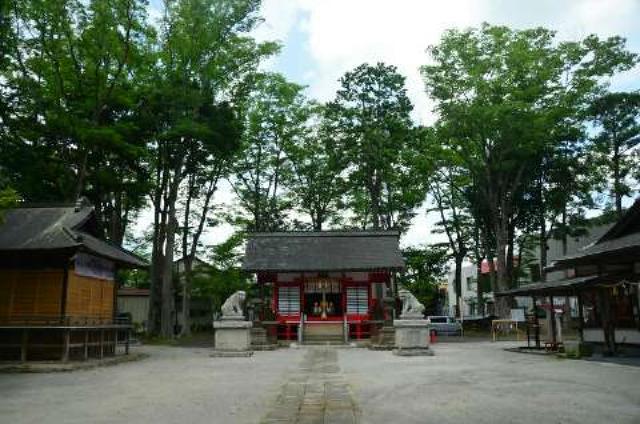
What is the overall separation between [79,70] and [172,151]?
26.6 feet

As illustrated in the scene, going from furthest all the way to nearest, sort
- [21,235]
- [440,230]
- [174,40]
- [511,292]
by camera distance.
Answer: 1. [440,230]
2. [174,40]
3. [511,292]
4. [21,235]

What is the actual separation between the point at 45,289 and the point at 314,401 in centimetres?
1147

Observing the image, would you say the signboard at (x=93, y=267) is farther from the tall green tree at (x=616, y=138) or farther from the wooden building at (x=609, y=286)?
the tall green tree at (x=616, y=138)

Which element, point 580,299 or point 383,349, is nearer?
point 580,299

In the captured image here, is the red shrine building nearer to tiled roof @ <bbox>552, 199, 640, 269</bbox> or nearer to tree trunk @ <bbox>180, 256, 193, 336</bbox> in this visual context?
tree trunk @ <bbox>180, 256, 193, 336</bbox>

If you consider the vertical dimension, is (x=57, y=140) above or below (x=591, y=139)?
below

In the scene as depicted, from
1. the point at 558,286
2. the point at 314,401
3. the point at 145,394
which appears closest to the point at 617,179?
the point at 558,286

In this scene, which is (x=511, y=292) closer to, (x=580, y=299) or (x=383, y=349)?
(x=580, y=299)

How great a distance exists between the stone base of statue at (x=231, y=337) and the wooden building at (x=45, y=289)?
437cm

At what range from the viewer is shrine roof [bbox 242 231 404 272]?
92.6ft

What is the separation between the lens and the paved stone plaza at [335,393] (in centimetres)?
793

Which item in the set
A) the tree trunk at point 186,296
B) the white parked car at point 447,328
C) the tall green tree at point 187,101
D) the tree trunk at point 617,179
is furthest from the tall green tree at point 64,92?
the tree trunk at point 617,179

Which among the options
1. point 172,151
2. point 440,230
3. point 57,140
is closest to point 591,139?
point 440,230

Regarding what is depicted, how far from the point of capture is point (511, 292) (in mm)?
21250
